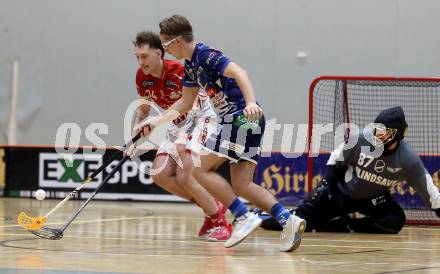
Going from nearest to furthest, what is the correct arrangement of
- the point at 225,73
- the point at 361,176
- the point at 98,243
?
the point at 225,73, the point at 98,243, the point at 361,176

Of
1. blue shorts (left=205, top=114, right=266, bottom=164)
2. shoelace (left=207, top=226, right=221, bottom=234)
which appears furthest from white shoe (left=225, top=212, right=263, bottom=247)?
shoelace (left=207, top=226, right=221, bottom=234)

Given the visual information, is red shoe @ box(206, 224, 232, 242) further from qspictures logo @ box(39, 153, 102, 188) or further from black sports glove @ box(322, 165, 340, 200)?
qspictures logo @ box(39, 153, 102, 188)

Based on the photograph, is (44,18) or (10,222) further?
(44,18)

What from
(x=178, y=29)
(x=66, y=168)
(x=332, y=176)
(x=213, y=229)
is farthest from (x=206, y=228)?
(x=66, y=168)

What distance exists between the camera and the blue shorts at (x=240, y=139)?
17.7 feet

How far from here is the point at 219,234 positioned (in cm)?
618

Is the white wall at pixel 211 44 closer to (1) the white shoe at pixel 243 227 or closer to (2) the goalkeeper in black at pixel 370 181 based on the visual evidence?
(2) the goalkeeper in black at pixel 370 181

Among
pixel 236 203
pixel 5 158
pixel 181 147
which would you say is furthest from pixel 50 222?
pixel 5 158

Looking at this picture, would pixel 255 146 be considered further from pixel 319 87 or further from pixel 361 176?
pixel 319 87

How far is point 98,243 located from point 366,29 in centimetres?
615

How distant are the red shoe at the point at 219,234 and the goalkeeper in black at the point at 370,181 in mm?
922

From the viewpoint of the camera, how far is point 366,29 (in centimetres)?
1090

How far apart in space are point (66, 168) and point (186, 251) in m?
5.76

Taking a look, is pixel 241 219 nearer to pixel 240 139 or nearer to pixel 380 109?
pixel 240 139
